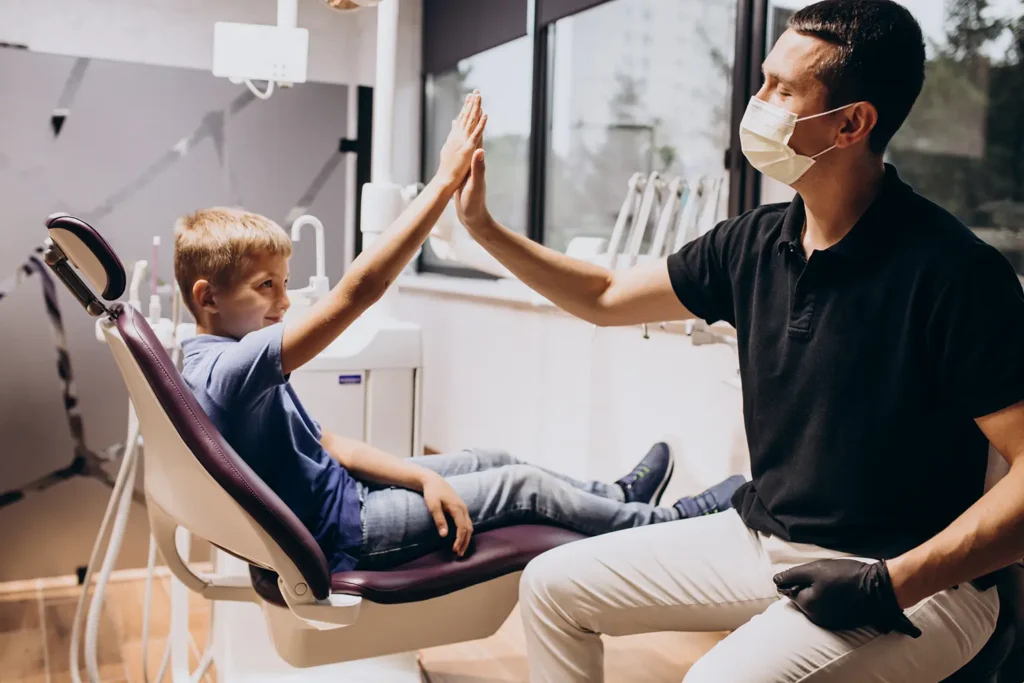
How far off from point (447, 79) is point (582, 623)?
3408 mm

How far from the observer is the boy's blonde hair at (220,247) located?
1.44 meters

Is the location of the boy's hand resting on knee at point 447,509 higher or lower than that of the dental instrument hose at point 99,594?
higher

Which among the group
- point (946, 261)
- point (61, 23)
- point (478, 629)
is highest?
point (61, 23)

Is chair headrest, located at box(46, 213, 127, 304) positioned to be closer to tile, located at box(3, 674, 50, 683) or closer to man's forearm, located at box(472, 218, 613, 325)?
man's forearm, located at box(472, 218, 613, 325)

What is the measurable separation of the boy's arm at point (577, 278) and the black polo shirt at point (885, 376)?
267 millimetres

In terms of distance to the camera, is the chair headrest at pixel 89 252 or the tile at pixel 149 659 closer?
the chair headrest at pixel 89 252

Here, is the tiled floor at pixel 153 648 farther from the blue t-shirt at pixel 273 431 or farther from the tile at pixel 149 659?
the blue t-shirt at pixel 273 431

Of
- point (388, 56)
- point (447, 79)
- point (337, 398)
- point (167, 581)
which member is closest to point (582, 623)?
point (337, 398)

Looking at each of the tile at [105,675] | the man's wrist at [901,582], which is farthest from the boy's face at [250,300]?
the tile at [105,675]

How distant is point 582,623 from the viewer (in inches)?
53.6

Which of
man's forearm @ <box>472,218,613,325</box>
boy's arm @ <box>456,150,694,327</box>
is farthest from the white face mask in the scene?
man's forearm @ <box>472,218,613,325</box>

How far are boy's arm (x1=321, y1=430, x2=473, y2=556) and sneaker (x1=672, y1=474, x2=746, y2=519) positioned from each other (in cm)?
44

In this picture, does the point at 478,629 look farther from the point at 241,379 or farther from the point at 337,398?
the point at 337,398

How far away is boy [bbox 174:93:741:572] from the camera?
1.32 metres
